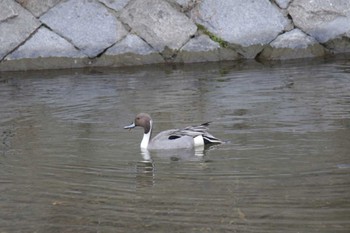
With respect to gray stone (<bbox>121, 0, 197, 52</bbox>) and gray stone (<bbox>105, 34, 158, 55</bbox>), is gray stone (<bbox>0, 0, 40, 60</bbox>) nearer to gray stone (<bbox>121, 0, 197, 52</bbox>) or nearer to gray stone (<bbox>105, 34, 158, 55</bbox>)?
gray stone (<bbox>105, 34, 158, 55</bbox>)

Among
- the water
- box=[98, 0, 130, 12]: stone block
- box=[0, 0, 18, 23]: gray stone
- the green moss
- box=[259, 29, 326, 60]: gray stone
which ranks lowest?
the water

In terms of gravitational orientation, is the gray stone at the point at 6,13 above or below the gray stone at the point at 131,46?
above

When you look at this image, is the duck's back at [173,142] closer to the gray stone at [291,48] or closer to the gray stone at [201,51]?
the gray stone at [201,51]

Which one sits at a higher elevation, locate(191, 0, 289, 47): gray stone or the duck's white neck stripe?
locate(191, 0, 289, 47): gray stone

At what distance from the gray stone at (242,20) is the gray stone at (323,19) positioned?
249mm

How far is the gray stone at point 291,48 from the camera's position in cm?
1588

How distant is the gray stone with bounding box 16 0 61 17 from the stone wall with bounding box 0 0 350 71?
0.6 inches

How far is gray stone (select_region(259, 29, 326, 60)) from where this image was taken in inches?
625

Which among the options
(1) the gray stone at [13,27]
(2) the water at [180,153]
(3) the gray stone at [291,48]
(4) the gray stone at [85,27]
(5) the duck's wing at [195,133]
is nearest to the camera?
(2) the water at [180,153]

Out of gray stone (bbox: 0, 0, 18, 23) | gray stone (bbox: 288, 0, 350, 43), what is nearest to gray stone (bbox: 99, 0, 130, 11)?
gray stone (bbox: 0, 0, 18, 23)

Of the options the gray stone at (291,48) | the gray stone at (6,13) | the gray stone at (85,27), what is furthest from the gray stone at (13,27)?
the gray stone at (291,48)

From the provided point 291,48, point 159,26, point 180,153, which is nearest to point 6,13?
point 159,26

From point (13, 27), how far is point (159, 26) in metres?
2.27

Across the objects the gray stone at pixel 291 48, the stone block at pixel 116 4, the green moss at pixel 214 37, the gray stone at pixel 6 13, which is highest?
the stone block at pixel 116 4
